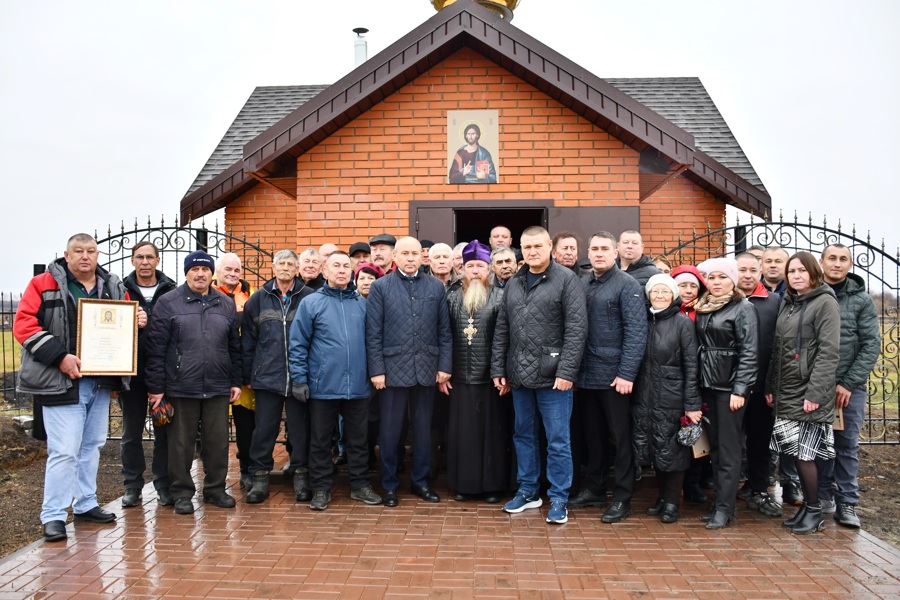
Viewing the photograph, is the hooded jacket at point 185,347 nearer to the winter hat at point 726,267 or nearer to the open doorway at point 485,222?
the winter hat at point 726,267

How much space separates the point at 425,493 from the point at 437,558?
1444mm

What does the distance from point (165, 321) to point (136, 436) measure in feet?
3.72

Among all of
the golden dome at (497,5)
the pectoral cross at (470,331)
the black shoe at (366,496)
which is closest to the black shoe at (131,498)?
the black shoe at (366,496)

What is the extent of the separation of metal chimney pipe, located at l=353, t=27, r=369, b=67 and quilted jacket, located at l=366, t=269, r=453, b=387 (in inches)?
418

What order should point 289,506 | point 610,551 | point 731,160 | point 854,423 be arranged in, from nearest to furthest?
point 610,551
point 854,423
point 289,506
point 731,160

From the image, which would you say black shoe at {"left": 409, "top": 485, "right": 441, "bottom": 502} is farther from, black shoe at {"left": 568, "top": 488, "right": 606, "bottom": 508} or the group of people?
black shoe at {"left": 568, "top": 488, "right": 606, "bottom": 508}

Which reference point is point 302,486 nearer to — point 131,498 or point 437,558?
point 131,498

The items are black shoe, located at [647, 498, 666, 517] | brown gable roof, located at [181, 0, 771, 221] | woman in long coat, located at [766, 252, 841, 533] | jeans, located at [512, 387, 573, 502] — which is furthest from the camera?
brown gable roof, located at [181, 0, 771, 221]

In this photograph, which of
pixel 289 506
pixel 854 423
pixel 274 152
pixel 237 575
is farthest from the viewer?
pixel 274 152

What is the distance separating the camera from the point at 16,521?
6348 millimetres

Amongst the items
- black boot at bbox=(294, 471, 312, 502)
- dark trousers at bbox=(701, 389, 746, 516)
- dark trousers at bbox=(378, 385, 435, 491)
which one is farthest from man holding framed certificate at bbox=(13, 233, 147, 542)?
dark trousers at bbox=(701, 389, 746, 516)

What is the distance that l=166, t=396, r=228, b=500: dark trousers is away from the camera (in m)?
5.88

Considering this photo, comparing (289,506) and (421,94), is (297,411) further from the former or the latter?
(421,94)

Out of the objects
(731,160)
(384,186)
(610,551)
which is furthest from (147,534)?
(731,160)
